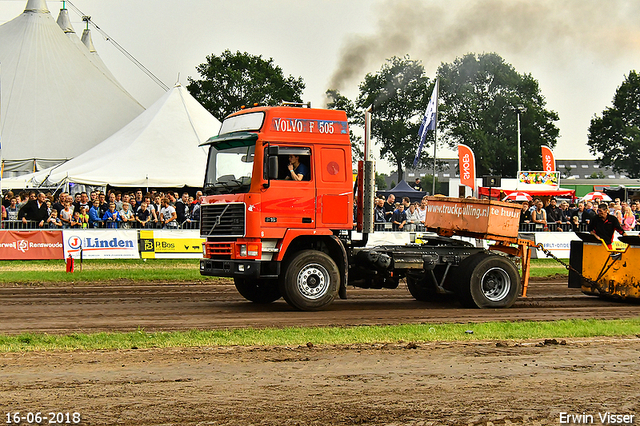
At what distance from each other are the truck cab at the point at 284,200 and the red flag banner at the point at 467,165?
17.1m

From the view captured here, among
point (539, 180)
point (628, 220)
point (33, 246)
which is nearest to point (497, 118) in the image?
point (539, 180)

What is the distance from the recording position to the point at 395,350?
8.73 meters

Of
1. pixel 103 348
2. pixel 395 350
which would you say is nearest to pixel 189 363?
pixel 103 348

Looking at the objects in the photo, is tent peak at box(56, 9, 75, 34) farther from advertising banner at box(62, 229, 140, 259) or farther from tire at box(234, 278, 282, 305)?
tire at box(234, 278, 282, 305)

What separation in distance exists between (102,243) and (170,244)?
6.39ft

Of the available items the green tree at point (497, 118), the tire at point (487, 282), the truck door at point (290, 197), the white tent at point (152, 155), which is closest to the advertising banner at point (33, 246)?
the white tent at point (152, 155)

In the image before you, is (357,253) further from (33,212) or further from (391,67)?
(391,67)

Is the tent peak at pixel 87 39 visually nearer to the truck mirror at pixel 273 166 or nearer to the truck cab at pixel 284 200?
the truck cab at pixel 284 200

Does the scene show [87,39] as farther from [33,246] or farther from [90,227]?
[33,246]

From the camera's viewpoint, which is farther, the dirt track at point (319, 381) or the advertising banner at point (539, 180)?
the advertising banner at point (539, 180)

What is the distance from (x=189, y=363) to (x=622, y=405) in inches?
171

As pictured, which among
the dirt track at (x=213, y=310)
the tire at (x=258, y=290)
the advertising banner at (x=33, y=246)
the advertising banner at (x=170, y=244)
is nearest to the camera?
the dirt track at (x=213, y=310)

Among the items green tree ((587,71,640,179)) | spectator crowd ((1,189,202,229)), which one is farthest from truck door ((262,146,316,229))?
green tree ((587,71,640,179))

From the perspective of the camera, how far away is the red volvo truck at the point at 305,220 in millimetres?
11719
